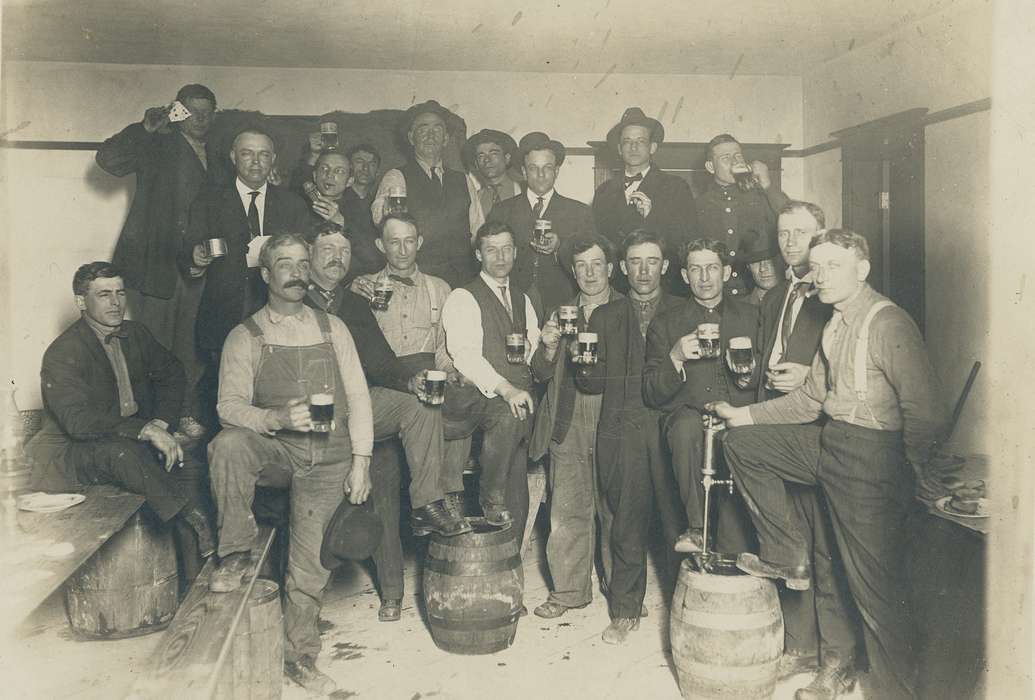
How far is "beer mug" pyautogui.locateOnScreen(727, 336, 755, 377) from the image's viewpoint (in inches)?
163

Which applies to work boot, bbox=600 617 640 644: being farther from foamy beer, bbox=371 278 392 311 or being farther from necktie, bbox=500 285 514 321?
foamy beer, bbox=371 278 392 311

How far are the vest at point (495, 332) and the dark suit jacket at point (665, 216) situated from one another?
3.23ft

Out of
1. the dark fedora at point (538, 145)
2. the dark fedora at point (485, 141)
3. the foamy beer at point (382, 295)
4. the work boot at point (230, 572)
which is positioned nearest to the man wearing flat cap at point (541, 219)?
the dark fedora at point (538, 145)

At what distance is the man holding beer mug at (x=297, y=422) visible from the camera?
4031 mm

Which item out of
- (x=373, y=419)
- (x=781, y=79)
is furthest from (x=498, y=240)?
(x=781, y=79)

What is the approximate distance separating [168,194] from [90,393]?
4.77 feet

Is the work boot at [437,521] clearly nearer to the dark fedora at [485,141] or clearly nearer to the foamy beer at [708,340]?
the foamy beer at [708,340]

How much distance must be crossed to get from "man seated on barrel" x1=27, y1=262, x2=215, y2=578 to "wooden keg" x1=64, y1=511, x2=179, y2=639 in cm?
24

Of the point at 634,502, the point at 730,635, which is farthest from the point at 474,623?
the point at 730,635

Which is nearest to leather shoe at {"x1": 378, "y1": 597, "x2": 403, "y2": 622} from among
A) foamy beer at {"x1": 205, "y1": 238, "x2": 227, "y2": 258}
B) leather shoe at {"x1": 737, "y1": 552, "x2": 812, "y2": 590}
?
leather shoe at {"x1": 737, "y1": 552, "x2": 812, "y2": 590}

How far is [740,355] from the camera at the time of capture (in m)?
4.14

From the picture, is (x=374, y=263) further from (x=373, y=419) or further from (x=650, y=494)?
(x=650, y=494)

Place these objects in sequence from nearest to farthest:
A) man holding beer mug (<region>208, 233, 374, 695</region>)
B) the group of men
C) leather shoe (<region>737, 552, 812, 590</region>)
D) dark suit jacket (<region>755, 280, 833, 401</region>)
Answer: leather shoe (<region>737, 552, 812, 590</region>), the group of men, man holding beer mug (<region>208, 233, 374, 695</region>), dark suit jacket (<region>755, 280, 833, 401</region>)

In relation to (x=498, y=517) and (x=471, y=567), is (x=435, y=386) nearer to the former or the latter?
(x=498, y=517)
